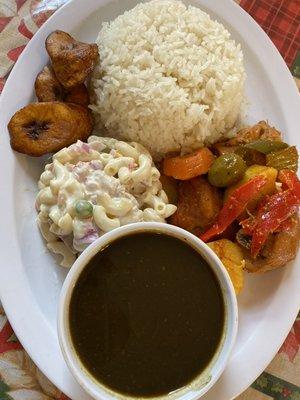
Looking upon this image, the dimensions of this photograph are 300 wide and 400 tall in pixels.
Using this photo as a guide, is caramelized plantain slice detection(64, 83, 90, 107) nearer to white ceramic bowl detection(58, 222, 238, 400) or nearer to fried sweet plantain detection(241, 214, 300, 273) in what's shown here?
white ceramic bowl detection(58, 222, 238, 400)

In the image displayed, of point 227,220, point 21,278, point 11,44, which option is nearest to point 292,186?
point 227,220

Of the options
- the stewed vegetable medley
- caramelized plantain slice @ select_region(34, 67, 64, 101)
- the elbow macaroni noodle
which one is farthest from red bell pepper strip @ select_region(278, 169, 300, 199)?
caramelized plantain slice @ select_region(34, 67, 64, 101)

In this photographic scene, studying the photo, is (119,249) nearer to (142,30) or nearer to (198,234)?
(198,234)

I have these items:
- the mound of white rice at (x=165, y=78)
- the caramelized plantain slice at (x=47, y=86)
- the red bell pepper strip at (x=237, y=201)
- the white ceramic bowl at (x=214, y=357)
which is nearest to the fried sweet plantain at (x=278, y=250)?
the red bell pepper strip at (x=237, y=201)

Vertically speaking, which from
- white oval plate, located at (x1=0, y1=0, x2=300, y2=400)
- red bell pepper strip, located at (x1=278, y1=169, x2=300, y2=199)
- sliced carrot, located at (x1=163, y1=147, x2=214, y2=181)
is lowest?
white oval plate, located at (x1=0, y1=0, x2=300, y2=400)

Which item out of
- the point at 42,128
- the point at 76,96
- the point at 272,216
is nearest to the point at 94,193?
the point at 42,128

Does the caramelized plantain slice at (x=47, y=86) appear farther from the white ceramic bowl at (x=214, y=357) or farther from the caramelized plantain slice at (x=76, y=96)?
the white ceramic bowl at (x=214, y=357)

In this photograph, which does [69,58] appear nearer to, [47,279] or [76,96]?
[76,96]
